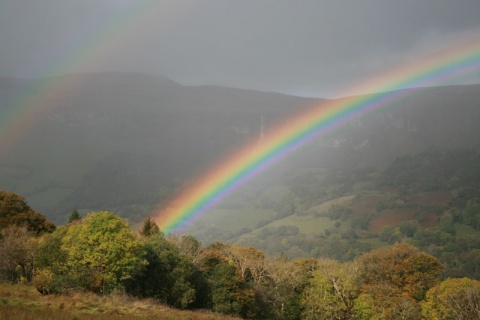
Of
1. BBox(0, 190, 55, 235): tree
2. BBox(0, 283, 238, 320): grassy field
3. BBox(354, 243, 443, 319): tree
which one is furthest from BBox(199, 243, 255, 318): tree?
BBox(0, 190, 55, 235): tree

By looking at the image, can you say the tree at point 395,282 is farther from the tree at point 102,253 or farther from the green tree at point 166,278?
the tree at point 102,253

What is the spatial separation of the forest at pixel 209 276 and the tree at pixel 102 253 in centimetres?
11

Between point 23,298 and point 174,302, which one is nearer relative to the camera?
point 23,298

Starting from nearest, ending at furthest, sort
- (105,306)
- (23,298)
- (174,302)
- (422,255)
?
(23,298)
(105,306)
(174,302)
(422,255)

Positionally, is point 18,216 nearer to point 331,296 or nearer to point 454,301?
point 331,296

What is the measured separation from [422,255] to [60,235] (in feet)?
219

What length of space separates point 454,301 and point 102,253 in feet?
164

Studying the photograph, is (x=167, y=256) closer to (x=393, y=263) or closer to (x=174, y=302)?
(x=174, y=302)

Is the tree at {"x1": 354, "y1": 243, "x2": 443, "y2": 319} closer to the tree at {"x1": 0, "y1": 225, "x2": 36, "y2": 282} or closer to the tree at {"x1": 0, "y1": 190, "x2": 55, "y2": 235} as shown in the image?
the tree at {"x1": 0, "y1": 225, "x2": 36, "y2": 282}

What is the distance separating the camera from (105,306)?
28438 mm

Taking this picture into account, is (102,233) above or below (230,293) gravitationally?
above

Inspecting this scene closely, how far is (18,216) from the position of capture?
240ft

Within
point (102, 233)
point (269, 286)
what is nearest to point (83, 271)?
point (102, 233)

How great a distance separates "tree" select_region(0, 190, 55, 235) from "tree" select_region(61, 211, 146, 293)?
36787 mm
